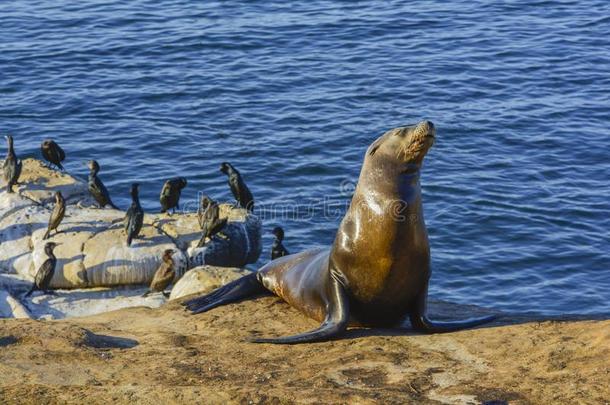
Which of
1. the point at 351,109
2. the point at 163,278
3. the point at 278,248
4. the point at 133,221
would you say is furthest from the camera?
the point at 351,109

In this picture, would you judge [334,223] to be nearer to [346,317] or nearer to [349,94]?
[349,94]

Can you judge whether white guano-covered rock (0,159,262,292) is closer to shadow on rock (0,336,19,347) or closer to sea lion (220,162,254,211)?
sea lion (220,162,254,211)

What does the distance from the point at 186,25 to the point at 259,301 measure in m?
20.8

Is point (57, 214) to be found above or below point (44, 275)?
above

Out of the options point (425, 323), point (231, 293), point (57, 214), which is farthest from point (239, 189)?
point (425, 323)

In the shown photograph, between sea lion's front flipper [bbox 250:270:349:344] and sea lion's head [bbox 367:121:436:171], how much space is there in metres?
0.99

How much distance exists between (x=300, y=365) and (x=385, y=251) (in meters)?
1.33

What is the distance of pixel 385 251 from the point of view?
27.4ft

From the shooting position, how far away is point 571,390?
6.55 m

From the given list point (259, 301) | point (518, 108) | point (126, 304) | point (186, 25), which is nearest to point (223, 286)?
point (259, 301)

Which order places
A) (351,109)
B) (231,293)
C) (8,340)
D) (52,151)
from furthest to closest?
(351,109) → (52,151) → (231,293) → (8,340)

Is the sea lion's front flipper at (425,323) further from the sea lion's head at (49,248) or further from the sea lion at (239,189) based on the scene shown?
the sea lion at (239,189)

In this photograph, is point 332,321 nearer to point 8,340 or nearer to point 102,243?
point 8,340

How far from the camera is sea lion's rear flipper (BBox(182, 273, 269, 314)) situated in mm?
9797
